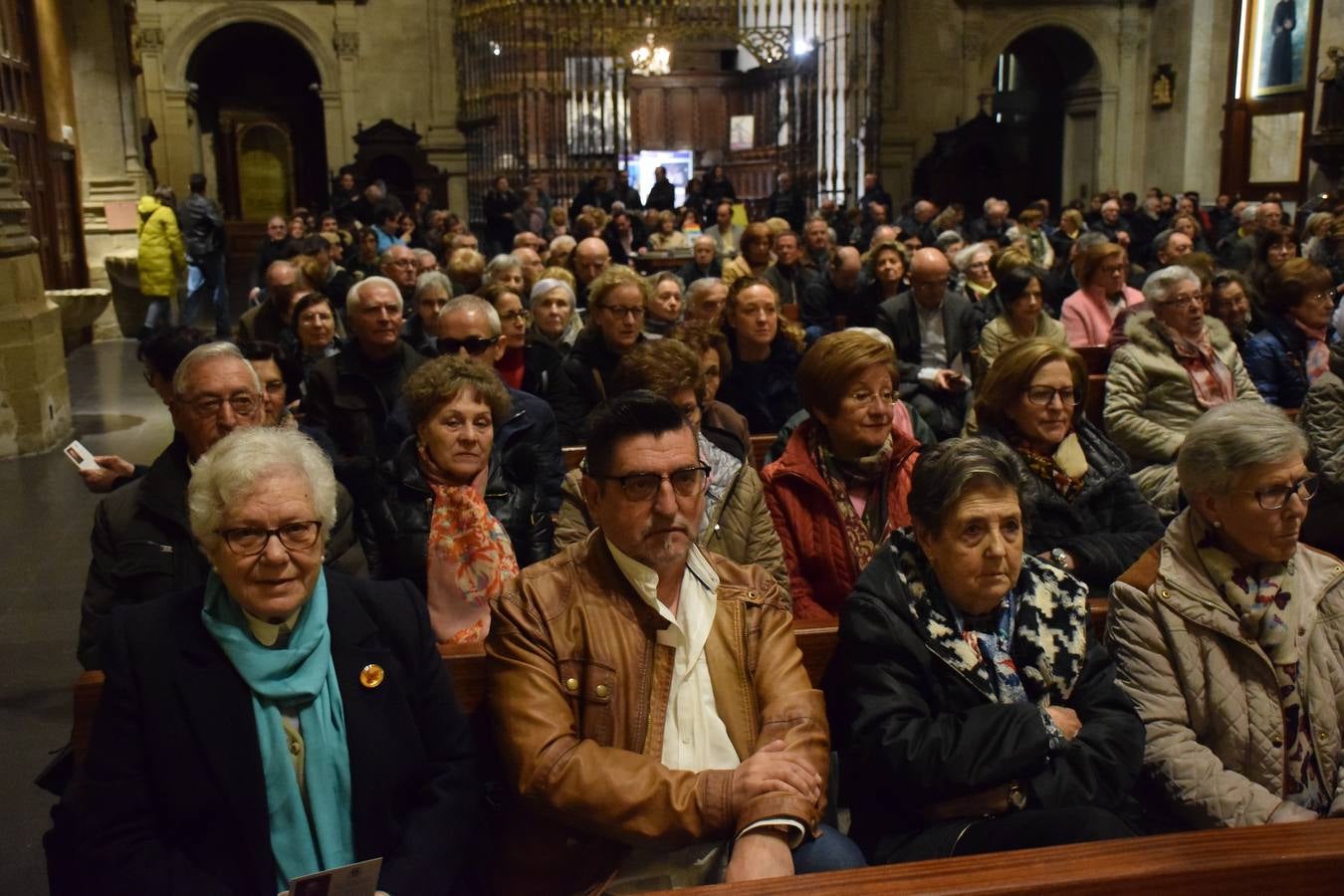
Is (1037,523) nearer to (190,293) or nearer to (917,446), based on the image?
(917,446)

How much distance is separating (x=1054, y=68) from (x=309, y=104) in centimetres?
1371

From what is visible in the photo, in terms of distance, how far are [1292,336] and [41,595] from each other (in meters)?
5.88

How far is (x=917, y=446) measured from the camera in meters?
3.62

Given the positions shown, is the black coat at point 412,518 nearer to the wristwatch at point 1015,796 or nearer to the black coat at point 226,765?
the black coat at point 226,765

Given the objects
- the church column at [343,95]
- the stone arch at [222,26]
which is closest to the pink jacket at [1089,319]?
the church column at [343,95]

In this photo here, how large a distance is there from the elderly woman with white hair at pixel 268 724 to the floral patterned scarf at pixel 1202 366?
3866 mm

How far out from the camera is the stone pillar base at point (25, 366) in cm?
804

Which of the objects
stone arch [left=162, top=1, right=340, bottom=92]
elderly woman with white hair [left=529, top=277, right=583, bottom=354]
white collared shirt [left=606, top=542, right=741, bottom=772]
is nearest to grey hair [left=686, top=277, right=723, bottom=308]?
elderly woman with white hair [left=529, top=277, right=583, bottom=354]

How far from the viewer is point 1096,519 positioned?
3.57 metres

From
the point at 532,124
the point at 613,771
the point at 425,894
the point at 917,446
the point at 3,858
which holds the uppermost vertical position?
the point at 532,124

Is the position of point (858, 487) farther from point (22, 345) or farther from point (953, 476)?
point (22, 345)

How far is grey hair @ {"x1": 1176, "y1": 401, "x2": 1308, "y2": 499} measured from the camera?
8.71 feet

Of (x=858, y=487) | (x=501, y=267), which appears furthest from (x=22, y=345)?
(x=858, y=487)

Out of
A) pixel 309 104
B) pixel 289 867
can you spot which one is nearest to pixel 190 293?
pixel 309 104
